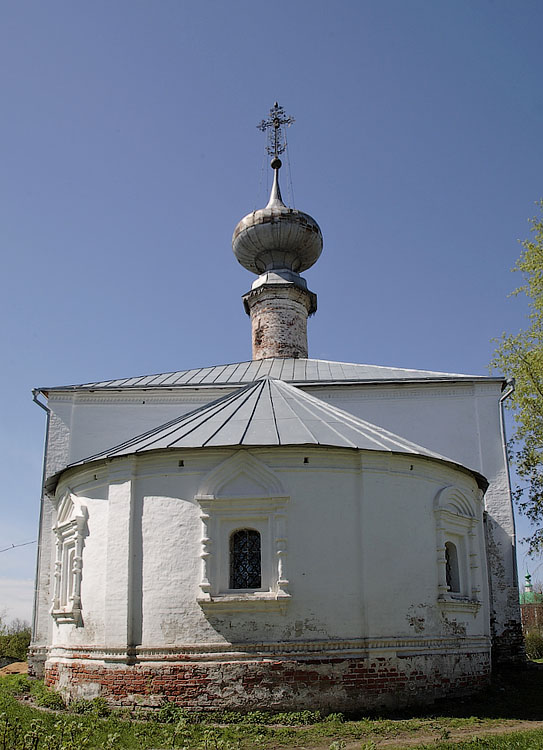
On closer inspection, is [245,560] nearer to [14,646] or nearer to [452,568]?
[452,568]

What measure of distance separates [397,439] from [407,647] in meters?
2.71

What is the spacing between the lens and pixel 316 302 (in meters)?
17.3

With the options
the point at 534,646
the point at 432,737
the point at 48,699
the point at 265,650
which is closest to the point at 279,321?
the point at 265,650

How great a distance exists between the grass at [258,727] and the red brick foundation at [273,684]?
0.14 m

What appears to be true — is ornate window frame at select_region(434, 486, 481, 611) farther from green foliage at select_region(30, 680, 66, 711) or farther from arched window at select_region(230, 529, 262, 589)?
green foliage at select_region(30, 680, 66, 711)

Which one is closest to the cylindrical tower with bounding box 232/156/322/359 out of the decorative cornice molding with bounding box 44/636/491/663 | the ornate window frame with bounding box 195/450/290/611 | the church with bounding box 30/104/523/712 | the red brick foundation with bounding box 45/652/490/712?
the church with bounding box 30/104/523/712

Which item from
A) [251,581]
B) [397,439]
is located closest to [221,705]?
[251,581]

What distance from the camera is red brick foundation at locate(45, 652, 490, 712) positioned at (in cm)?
764

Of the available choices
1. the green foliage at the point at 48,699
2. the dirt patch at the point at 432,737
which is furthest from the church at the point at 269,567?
the dirt patch at the point at 432,737

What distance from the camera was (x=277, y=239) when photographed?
1666 centimetres

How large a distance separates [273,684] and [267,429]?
2.91m

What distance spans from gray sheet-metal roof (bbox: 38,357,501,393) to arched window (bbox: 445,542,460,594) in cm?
409

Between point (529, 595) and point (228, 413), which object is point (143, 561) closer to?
point (228, 413)

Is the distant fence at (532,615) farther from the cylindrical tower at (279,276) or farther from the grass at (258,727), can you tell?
the grass at (258,727)
